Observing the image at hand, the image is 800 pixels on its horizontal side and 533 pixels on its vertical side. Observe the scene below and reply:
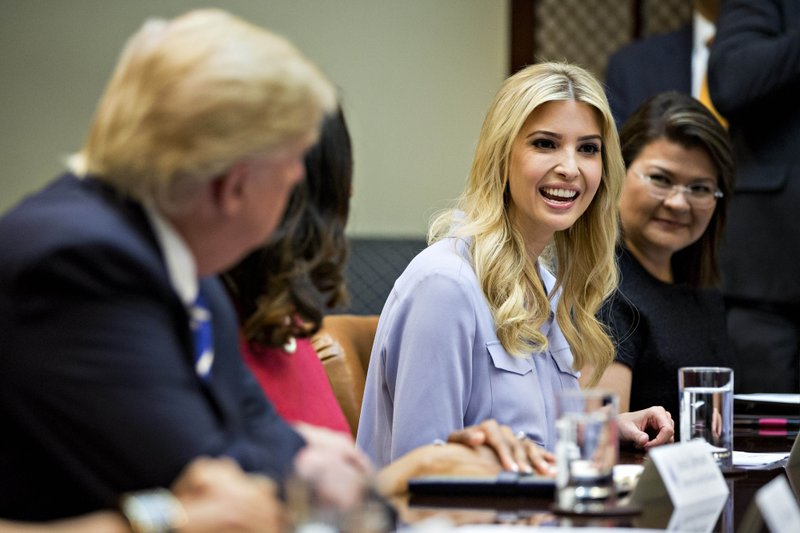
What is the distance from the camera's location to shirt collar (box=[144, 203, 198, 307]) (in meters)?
1.15

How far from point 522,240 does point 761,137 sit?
4.80 ft

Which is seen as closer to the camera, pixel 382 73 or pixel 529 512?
pixel 529 512

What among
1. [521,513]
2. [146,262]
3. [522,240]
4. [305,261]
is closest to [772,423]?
[522,240]

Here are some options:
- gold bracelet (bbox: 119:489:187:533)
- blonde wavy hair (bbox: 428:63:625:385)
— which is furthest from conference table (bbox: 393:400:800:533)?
blonde wavy hair (bbox: 428:63:625:385)

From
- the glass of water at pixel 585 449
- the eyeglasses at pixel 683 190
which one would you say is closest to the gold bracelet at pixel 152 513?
the glass of water at pixel 585 449

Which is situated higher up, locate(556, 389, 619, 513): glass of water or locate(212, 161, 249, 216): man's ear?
locate(212, 161, 249, 216): man's ear

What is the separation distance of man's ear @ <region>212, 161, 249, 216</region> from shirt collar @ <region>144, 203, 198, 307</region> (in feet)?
0.17

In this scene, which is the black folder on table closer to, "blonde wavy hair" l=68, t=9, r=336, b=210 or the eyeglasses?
"blonde wavy hair" l=68, t=9, r=336, b=210

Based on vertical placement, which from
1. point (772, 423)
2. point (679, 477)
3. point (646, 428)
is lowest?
point (772, 423)

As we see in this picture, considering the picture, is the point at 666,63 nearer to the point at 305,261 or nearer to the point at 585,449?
the point at 305,261

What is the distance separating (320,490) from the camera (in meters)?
0.94

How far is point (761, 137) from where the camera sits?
3.58 m

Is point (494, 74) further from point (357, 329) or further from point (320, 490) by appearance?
point (320, 490)

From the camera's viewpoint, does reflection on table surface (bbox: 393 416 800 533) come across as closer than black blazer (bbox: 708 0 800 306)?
Yes
